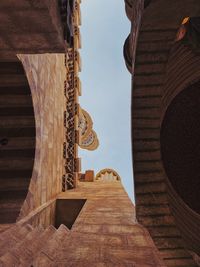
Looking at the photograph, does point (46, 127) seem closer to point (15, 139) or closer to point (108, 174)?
point (15, 139)

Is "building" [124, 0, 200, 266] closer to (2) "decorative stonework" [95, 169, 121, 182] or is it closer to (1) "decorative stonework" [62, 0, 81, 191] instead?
(1) "decorative stonework" [62, 0, 81, 191]

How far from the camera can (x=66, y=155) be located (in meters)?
8.05

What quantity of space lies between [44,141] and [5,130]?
0.91 metres

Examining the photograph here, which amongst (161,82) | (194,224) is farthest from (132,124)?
(194,224)

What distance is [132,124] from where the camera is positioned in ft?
17.3

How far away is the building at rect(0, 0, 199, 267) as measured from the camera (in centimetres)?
266

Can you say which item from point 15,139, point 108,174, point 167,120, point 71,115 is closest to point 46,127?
point 15,139

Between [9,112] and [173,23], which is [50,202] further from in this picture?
[173,23]

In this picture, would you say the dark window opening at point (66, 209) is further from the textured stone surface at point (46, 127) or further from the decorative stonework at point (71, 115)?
the decorative stonework at point (71, 115)

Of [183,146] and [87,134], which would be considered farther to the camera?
[87,134]

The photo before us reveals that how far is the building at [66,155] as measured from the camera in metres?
2.66

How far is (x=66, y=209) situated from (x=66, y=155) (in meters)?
2.14

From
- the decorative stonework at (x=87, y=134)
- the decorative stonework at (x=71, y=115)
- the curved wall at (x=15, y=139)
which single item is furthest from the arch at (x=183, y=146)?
the decorative stonework at (x=87, y=134)

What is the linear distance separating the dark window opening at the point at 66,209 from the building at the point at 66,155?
0.09 ft
